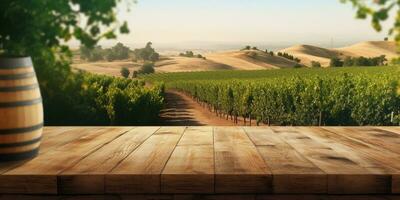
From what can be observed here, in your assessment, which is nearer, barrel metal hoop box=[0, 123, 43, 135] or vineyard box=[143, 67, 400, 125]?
barrel metal hoop box=[0, 123, 43, 135]

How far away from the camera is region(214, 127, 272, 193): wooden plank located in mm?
2574

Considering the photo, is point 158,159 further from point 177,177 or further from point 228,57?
point 228,57

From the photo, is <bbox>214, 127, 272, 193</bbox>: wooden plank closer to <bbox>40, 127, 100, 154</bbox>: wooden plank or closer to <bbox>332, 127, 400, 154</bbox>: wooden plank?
<bbox>332, 127, 400, 154</bbox>: wooden plank

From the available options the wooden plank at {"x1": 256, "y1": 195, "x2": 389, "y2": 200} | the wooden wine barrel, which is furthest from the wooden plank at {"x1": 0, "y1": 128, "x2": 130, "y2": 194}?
the wooden plank at {"x1": 256, "y1": 195, "x2": 389, "y2": 200}

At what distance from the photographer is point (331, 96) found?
1778cm

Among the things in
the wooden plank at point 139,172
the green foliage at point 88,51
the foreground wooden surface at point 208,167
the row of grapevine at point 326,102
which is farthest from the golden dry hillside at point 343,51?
the wooden plank at point 139,172

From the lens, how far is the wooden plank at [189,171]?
258cm

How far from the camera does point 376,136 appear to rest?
13.7ft

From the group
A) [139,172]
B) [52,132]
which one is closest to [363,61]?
[52,132]

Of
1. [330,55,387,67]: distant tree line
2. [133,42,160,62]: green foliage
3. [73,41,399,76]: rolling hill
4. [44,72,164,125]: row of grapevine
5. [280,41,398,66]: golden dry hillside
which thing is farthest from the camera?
[280,41,398,66]: golden dry hillside

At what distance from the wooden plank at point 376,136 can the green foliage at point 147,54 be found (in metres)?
147

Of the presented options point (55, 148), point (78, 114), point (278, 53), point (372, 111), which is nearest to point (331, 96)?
point (372, 111)

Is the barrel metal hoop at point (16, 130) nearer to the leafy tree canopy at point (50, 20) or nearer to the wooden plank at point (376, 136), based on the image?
the leafy tree canopy at point (50, 20)

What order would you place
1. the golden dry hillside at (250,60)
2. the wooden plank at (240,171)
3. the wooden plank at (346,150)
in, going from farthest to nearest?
the golden dry hillside at (250,60), the wooden plank at (346,150), the wooden plank at (240,171)
